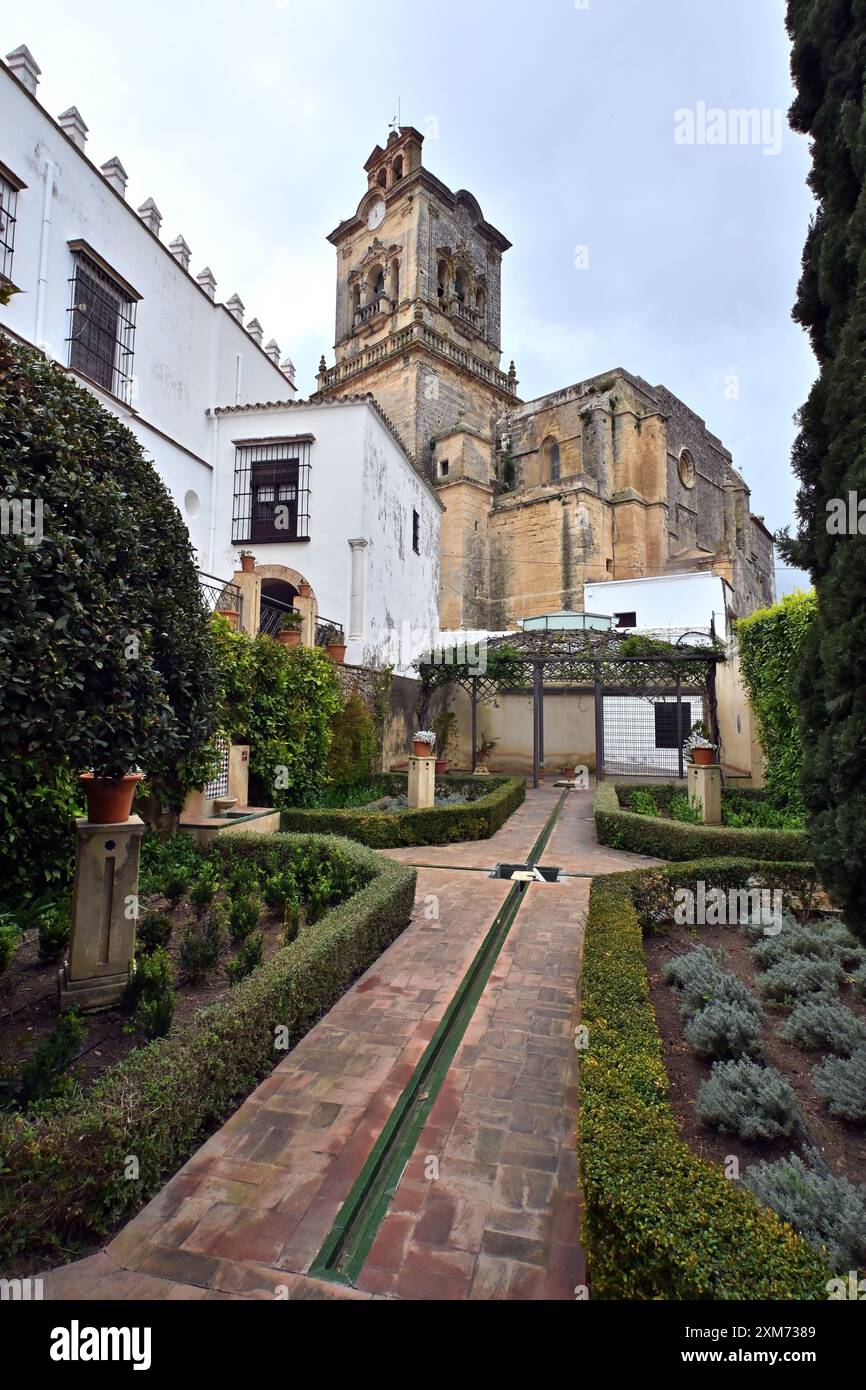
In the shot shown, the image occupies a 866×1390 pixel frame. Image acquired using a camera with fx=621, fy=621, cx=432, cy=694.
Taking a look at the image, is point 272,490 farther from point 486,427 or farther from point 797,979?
point 486,427

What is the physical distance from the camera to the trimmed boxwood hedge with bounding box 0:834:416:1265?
81.0 inches

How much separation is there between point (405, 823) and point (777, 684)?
5759 millimetres

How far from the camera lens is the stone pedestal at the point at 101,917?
137 inches

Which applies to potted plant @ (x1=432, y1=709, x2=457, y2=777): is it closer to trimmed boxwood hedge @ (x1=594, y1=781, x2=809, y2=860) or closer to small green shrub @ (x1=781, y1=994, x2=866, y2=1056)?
trimmed boxwood hedge @ (x1=594, y1=781, x2=809, y2=860)

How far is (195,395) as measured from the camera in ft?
45.4

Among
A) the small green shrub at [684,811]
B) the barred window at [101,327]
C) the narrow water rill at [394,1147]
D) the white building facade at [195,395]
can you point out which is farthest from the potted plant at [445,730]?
the narrow water rill at [394,1147]

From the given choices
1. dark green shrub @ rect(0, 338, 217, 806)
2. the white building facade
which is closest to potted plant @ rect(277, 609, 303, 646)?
the white building facade

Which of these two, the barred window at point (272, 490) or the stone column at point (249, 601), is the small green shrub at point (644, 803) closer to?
the stone column at point (249, 601)

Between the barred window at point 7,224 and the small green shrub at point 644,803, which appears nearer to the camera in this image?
the barred window at point 7,224

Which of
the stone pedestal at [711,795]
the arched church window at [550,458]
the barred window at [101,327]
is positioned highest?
the arched church window at [550,458]

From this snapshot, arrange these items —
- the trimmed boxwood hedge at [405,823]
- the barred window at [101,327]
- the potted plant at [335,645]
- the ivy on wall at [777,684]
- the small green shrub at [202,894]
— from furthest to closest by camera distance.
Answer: the potted plant at [335,645] → the barred window at [101,327] → the ivy on wall at [777,684] → the trimmed boxwood hedge at [405,823] → the small green shrub at [202,894]

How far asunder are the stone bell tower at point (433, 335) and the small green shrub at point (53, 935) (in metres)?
19.9

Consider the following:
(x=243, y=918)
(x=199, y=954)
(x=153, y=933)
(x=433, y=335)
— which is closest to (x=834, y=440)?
(x=199, y=954)
